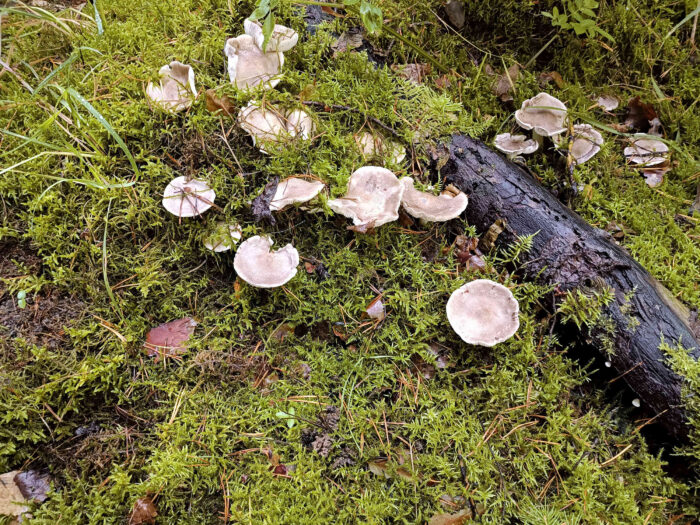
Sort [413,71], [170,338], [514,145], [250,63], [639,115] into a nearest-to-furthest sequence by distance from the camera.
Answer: [170,338], [250,63], [514,145], [413,71], [639,115]

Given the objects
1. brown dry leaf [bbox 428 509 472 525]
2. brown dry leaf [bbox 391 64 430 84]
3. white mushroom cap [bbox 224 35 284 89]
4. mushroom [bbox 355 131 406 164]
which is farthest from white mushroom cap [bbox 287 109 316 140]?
brown dry leaf [bbox 428 509 472 525]

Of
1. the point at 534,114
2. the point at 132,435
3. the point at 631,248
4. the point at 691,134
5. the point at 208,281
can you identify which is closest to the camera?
the point at 132,435

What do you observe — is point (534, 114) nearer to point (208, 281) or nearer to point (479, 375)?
point (479, 375)

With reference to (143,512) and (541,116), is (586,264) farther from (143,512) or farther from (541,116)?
(143,512)

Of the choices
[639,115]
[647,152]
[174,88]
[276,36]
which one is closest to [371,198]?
[276,36]

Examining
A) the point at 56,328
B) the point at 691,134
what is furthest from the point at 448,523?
the point at 691,134

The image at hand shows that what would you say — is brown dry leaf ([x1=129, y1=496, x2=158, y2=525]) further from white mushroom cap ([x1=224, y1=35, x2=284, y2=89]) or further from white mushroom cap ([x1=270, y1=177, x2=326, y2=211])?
white mushroom cap ([x1=224, y1=35, x2=284, y2=89])
